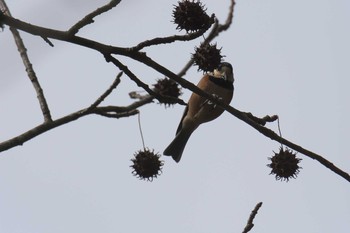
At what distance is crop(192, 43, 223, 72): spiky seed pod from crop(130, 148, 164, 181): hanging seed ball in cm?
60

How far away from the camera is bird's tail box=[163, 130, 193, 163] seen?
5.93 m

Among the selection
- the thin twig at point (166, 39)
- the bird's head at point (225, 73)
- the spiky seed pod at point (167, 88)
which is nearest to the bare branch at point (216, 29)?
the spiky seed pod at point (167, 88)

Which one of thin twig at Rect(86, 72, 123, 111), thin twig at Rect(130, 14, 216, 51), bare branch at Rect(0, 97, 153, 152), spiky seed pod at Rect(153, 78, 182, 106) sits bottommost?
bare branch at Rect(0, 97, 153, 152)

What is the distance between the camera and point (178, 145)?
5977 mm

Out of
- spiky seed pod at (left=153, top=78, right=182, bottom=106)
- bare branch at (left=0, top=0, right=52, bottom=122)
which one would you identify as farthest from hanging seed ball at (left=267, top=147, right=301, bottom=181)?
bare branch at (left=0, top=0, right=52, bottom=122)

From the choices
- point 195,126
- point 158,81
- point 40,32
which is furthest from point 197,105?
point 40,32

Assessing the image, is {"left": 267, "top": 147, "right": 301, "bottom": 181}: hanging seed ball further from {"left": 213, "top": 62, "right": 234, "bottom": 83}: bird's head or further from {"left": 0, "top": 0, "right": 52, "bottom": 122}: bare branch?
{"left": 213, "top": 62, "right": 234, "bottom": 83}: bird's head

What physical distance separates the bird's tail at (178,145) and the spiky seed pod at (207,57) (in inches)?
112

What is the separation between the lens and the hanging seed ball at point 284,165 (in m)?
3.16

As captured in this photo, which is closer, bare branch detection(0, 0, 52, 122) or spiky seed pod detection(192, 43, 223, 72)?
bare branch detection(0, 0, 52, 122)

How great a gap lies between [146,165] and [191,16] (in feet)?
2.96

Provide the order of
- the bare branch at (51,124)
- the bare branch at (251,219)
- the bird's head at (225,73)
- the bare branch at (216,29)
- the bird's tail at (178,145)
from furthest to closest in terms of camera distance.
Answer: the bird's tail at (178,145)
the bird's head at (225,73)
the bare branch at (216,29)
the bare branch at (251,219)
the bare branch at (51,124)

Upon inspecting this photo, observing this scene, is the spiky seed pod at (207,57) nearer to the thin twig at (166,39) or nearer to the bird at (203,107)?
the thin twig at (166,39)

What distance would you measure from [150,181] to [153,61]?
1.10 meters
